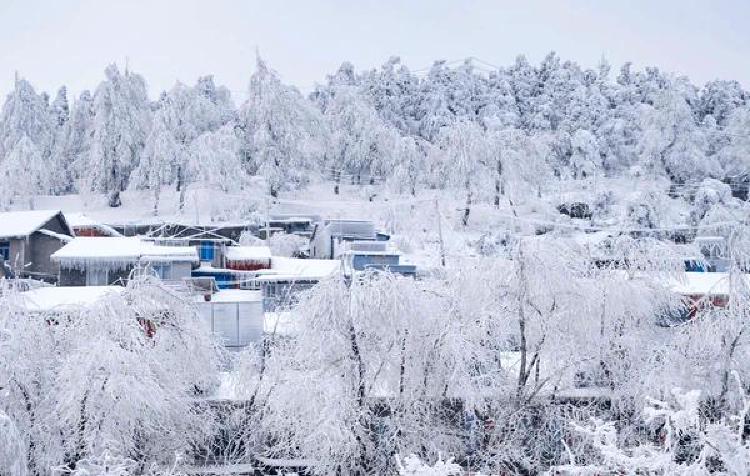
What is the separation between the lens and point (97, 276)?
2248cm

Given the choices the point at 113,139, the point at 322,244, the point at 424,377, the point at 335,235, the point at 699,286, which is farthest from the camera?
the point at 113,139

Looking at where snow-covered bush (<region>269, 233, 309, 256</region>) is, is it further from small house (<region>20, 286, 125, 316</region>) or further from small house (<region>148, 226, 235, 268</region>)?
small house (<region>20, 286, 125, 316</region>)

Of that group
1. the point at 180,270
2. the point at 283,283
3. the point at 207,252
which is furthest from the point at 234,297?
the point at 207,252

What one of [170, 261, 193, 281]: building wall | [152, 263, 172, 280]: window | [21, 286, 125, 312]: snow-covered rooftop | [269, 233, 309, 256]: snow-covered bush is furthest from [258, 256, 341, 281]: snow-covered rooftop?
[269, 233, 309, 256]: snow-covered bush

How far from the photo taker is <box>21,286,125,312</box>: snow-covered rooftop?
54.8 feet

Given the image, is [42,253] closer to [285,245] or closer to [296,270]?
[296,270]

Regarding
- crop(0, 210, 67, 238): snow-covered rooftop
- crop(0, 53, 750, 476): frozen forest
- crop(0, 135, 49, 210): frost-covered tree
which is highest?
crop(0, 135, 49, 210): frost-covered tree

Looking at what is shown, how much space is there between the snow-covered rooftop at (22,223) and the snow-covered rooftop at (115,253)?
4528 millimetres

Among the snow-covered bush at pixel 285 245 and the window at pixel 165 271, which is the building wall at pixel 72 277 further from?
the snow-covered bush at pixel 285 245

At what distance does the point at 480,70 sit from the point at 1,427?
5570 centimetres

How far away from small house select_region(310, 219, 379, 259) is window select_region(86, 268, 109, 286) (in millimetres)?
11184

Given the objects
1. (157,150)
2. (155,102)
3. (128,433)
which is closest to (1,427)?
(128,433)

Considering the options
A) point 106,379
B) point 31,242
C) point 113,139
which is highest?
point 113,139

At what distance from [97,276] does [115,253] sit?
93 cm
